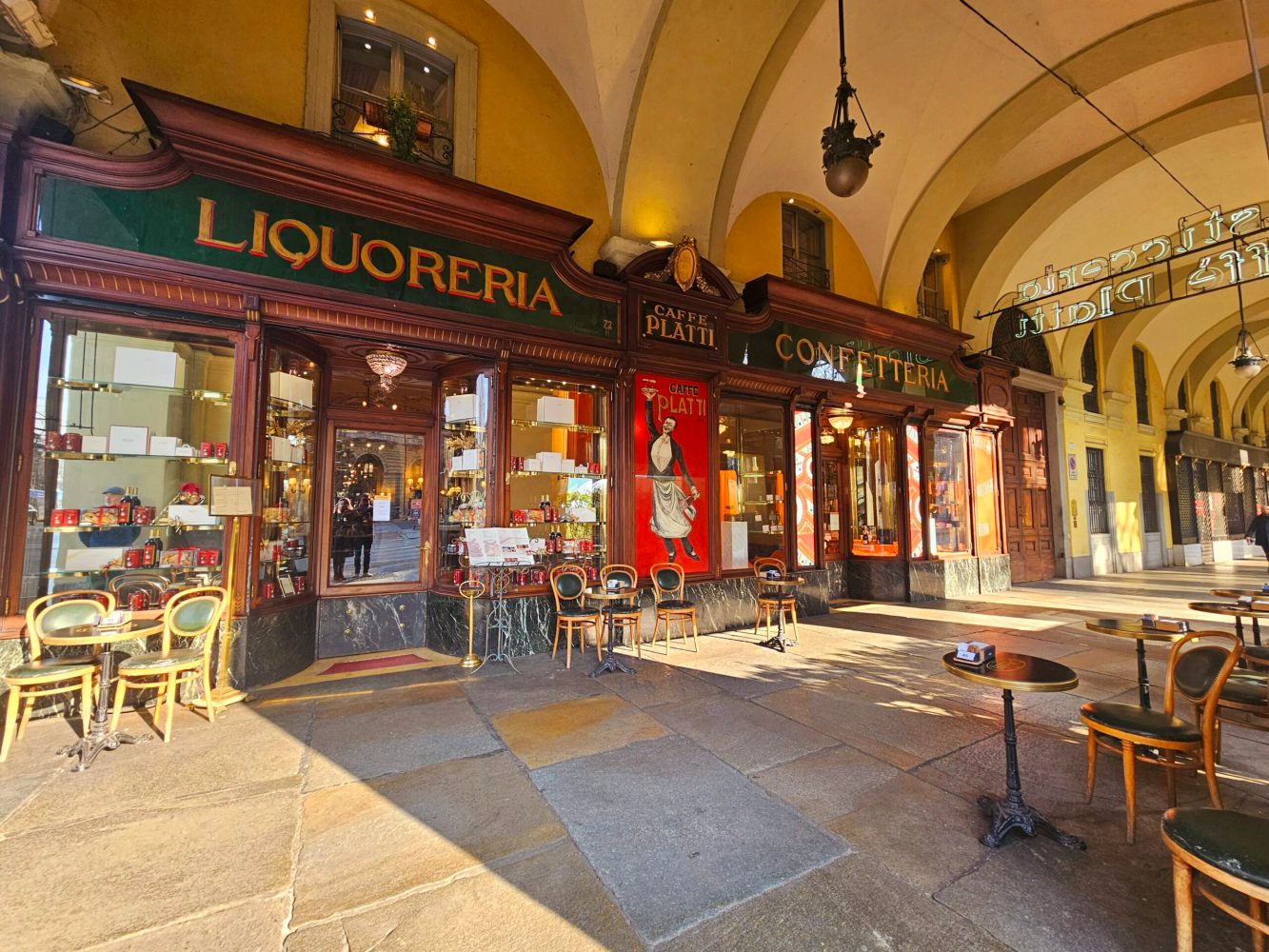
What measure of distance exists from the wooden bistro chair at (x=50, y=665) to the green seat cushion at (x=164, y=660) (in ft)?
0.69

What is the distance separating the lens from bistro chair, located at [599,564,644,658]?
19.0 feet

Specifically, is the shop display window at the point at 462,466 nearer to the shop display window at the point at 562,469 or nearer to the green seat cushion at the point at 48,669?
the shop display window at the point at 562,469

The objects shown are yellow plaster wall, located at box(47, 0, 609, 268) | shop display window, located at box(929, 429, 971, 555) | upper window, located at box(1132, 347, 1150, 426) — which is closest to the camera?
yellow plaster wall, located at box(47, 0, 609, 268)

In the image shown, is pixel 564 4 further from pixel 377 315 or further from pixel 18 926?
pixel 18 926

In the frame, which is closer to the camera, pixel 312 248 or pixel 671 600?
pixel 312 248

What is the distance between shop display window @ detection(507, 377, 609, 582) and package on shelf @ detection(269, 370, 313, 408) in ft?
6.95

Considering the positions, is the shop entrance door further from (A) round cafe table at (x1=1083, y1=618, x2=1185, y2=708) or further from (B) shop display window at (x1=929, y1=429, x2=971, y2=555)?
(A) round cafe table at (x1=1083, y1=618, x2=1185, y2=708)

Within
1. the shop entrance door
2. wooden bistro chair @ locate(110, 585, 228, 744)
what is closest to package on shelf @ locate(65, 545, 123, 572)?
wooden bistro chair @ locate(110, 585, 228, 744)

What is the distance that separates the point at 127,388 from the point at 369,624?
10.2 feet

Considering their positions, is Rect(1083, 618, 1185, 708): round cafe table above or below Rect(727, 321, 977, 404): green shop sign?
below

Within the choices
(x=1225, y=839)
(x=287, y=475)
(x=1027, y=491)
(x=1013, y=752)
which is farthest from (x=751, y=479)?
(x=1027, y=491)

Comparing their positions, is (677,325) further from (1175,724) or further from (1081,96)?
(1081,96)

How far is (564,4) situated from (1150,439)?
18.7 m

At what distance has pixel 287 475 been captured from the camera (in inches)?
212
